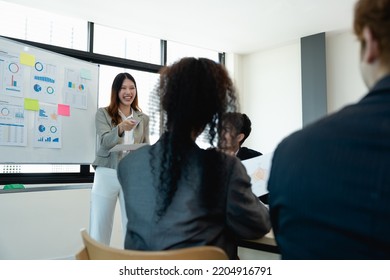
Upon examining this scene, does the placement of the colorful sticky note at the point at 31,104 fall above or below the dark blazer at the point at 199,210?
above

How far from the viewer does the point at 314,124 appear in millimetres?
668

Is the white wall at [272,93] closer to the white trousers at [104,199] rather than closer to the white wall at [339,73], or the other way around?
the white wall at [339,73]

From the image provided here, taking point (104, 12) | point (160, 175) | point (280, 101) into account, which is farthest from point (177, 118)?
point (280, 101)

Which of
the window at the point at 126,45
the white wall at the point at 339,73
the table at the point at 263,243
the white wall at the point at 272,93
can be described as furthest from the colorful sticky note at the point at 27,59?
the white wall at the point at 339,73

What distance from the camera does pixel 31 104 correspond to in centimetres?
271

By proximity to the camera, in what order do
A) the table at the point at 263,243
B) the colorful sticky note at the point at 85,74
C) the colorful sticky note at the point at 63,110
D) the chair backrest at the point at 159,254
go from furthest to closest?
the colorful sticky note at the point at 85,74 → the colorful sticky note at the point at 63,110 → the table at the point at 263,243 → the chair backrest at the point at 159,254

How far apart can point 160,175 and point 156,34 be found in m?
3.65

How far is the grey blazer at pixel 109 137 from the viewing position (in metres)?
2.48

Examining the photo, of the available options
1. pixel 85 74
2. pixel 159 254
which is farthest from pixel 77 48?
pixel 159 254

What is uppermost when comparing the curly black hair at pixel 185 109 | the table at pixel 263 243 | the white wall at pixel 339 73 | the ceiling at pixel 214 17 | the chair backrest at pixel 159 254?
the ceiling at pixel 214 17

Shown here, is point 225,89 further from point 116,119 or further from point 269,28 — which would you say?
point 269,28

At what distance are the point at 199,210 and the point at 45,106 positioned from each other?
2.31 metres

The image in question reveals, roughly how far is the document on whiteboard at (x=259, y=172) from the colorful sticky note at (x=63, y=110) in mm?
1970
